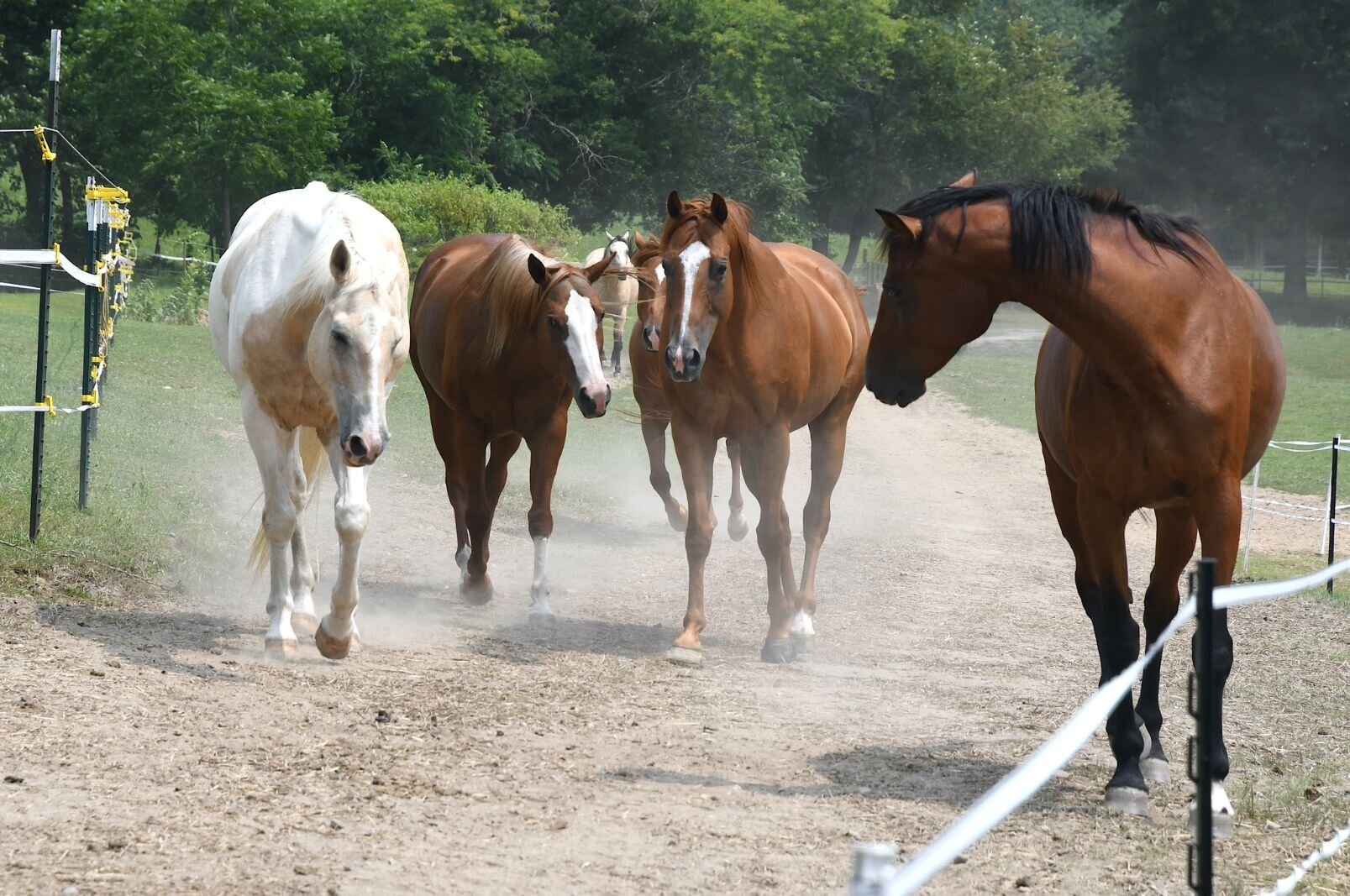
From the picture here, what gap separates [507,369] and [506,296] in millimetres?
386

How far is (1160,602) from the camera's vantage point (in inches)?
197

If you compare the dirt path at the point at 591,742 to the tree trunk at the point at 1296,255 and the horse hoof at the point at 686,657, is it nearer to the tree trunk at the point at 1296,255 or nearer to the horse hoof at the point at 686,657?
the horse hoof at the point at 686,657

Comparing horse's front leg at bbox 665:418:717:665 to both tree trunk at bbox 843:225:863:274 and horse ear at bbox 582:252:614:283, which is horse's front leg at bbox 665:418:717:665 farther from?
tree trunk at bbox 843:225:863:274

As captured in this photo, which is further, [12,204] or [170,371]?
[12,204]

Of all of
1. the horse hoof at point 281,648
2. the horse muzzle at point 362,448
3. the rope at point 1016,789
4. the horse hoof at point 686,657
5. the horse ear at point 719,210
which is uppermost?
the horse ear at point 719,210

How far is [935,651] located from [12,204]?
137 ft

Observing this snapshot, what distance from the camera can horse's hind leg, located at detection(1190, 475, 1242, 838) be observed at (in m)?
4.31

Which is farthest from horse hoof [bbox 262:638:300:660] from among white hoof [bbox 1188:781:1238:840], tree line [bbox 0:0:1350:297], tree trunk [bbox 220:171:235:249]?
tree line [bbox 0:0:1350:297]

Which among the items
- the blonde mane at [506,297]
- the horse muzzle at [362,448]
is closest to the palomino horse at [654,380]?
the blonde mane at [506,297]

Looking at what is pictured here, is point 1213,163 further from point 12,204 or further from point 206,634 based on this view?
point 206,634

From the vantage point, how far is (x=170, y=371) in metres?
16.4

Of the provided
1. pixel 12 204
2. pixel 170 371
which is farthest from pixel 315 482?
pixel 12 204

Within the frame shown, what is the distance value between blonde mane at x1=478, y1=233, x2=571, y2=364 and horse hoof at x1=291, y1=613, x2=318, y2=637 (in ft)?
5.82

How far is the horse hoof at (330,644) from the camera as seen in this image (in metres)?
5.88
